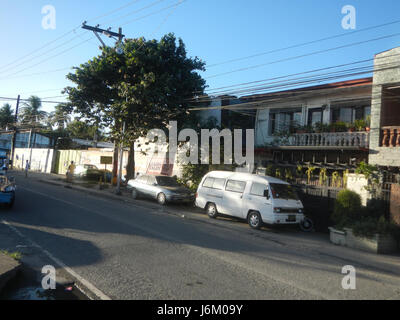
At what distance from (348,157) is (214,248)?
8.75 meters

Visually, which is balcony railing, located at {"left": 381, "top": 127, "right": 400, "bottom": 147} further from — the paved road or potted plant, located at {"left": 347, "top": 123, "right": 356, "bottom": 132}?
the paved road

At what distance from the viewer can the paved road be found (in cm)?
524

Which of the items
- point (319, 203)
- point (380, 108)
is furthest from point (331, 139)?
point (319, 203)

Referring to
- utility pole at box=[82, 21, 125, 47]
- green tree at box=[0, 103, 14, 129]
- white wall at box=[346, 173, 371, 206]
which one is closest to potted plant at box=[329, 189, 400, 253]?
white wall at box=[346, 173, 371, 206]

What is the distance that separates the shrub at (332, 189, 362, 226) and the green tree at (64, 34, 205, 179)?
993cm

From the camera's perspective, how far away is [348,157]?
13836 mm

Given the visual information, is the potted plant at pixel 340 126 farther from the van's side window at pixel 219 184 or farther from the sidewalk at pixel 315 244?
the van's side window at pixel 219 184

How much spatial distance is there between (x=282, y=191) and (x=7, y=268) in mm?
8915

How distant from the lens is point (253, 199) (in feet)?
38.4

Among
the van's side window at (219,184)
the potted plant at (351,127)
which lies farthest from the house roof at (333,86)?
the van's side window at (219,184)

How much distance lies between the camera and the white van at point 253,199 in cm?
1115

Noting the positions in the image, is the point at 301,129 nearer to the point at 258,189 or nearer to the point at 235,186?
the point at 235,186

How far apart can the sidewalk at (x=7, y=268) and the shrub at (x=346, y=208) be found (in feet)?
30.5
